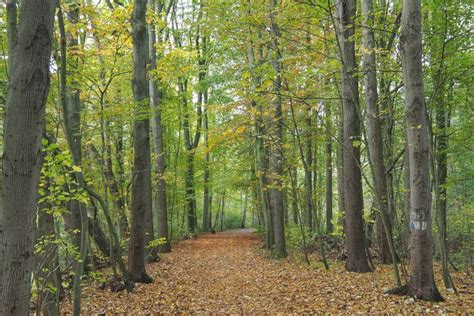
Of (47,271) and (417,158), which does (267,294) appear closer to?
(417,158)

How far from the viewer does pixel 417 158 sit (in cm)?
515

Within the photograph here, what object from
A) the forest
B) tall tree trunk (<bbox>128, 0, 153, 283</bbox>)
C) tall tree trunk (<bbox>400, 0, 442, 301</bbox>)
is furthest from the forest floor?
tall tree trunk (<bbox>128, 0, 153, 283</bbox>)

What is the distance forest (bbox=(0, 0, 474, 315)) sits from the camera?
85.7 inches

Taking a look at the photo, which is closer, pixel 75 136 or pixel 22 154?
pixel 22 154

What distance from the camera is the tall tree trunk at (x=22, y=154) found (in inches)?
81.4

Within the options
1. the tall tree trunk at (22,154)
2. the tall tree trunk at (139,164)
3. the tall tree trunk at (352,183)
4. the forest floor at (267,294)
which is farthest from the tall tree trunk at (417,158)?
the tall tree trunk at (139,164)

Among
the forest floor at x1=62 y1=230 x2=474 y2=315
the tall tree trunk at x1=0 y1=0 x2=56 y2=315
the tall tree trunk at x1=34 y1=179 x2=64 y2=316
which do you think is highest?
the tall tree trunk at x1=0 y1=0 x2=56 y2=315

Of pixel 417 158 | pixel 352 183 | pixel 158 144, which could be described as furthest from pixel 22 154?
pixel 158 144

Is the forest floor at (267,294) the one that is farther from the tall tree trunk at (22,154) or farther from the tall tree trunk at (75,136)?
the tall tree trunk at (22,154)

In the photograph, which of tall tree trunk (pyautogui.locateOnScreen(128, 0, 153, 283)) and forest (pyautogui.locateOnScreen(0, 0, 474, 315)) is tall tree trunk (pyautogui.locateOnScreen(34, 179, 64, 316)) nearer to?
forest (pyautogui.locateOnScreen(0, 0, 474, 315))

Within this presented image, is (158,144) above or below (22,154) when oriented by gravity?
above

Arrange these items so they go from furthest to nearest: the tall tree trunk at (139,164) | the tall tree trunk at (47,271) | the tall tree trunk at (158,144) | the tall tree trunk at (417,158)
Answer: the tall tree trunk at (158,144) → the tall tree trunk at (139,164) → the tall tree trunk at (417,158) → the tall tree trunk at (47,271)

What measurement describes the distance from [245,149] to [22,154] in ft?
42.4

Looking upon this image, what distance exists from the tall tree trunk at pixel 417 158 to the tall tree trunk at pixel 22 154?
490cm
